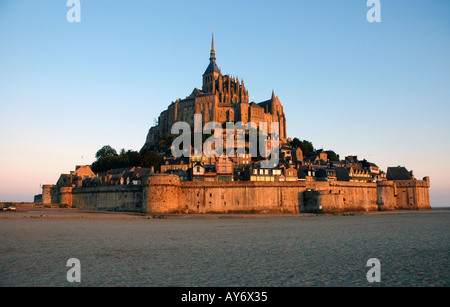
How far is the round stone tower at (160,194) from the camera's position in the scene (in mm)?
51094

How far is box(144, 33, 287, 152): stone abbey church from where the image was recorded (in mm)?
110562

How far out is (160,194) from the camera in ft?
167

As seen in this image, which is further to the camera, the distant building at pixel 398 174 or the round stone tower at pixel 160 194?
the distant building at pixel 398 174

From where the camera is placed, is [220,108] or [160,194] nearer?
[160,194]

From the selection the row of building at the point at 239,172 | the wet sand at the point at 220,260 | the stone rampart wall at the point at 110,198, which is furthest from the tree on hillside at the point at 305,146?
the wet sand at the point at 220,260

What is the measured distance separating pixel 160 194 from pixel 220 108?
6403 cm

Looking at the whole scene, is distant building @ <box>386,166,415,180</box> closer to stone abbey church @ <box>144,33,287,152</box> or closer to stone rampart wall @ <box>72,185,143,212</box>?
stone abbey church @ <box>144,33,287,152</box>

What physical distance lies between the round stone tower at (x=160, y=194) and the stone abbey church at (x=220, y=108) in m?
59.1

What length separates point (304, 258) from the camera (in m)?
17.8

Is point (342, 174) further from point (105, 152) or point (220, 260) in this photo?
point (105, 152)

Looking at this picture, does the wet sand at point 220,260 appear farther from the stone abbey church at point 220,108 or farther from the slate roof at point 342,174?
the stone abbey church at point 220,108

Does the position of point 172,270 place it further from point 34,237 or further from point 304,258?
point 34,237

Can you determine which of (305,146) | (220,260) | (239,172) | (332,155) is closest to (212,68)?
(305,146)
